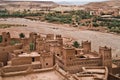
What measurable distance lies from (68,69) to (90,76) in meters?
2.41

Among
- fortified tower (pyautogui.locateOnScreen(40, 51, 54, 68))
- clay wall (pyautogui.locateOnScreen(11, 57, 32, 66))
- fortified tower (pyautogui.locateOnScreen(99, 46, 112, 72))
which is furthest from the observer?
fortified tower (pyautogui.locateOnScreen(99, 46, 112, 72))

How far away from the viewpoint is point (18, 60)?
21922mm

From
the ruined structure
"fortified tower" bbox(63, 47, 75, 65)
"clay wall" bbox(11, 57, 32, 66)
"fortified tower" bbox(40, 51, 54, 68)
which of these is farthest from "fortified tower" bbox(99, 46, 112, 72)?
"clay wall" bbox(11, 57, 32, 66)

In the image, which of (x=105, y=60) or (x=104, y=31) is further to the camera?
(x=104, y=31)

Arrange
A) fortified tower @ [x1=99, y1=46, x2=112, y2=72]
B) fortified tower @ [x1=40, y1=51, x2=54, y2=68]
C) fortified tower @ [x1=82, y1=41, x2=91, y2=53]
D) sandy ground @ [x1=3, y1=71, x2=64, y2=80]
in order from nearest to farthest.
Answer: sandy ground @ [x1=3, y1=71, x2=64, y2=80], fortified tower @ [x1=40, y1=51, x2=54, y2=68], fortified tower @ [x1=99, y1=46, x2=112, y2=72], fortified tower @ [x1=82, y1=41, x2=91, y2=53]

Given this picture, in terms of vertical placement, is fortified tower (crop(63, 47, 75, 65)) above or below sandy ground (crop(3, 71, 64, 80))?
above

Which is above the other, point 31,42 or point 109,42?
point 31,42

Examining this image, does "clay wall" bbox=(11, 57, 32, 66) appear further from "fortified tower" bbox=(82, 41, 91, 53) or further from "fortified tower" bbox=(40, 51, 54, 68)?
"fortified tower" bbox=(82, 41, 91, 53)

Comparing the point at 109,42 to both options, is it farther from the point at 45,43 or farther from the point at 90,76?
the point at 90,76

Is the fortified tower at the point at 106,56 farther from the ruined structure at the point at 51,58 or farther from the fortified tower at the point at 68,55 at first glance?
the fortified tower at the point at 68,55

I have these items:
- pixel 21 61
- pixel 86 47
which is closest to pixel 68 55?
pixel 21 61

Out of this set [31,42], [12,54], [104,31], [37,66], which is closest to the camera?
[37,66]

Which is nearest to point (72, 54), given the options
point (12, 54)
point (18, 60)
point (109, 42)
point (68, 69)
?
point (68, 69)

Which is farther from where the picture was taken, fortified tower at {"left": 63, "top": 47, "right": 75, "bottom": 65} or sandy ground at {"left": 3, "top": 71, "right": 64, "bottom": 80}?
fortified tower at {"left": 63, "top": 47, "right": 75, "bottom": 65}
